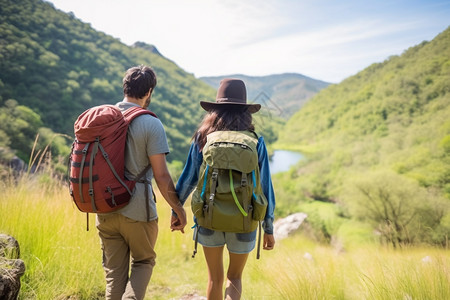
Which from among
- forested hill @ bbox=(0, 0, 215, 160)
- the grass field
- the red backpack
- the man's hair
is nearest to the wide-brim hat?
the man's hair

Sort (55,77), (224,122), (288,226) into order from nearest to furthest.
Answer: (224,122), (288,226), (55,77)

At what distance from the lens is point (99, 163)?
1564mm

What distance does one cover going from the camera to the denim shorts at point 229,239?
1.64 metres

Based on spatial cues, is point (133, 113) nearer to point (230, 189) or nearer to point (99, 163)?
point (99, 163)

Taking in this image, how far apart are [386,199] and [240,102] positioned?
22.2 meters

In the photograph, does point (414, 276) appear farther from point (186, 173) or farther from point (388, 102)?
point (388, 102)

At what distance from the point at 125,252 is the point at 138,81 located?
1.09 metres

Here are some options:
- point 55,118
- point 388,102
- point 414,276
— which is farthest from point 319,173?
point 414,276

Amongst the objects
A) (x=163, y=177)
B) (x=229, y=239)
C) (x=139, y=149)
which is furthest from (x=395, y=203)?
(x=139, y=149)

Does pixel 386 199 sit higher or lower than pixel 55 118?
lower

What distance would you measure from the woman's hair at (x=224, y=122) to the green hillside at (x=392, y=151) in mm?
5776

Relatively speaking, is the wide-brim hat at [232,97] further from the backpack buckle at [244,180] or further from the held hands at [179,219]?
the held hands at [179,219]

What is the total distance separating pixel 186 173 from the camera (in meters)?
1.86

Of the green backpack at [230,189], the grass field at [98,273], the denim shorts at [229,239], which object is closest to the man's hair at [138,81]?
the green backpack at [230,189]
